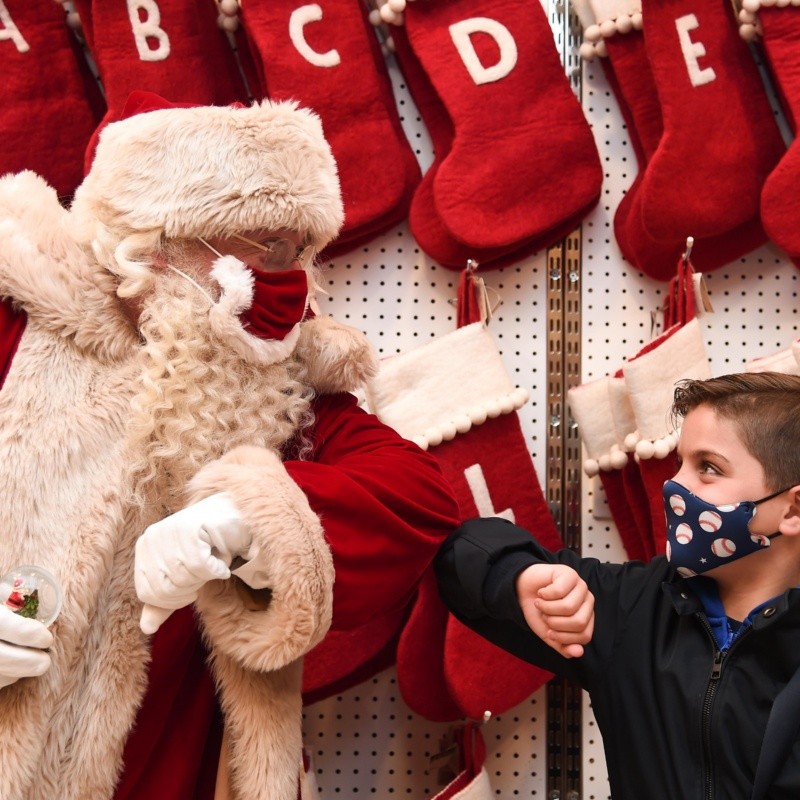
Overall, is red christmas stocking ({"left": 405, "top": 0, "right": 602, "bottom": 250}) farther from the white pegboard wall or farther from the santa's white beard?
the santa's white beard

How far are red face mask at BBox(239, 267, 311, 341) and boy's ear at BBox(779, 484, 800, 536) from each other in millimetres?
683

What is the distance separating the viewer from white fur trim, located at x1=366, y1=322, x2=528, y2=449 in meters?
1.72

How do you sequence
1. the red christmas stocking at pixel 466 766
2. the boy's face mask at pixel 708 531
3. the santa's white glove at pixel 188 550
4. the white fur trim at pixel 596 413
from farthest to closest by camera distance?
the white fur trim at pixel 596 413 → the red christmas stocking at pixel 466 766 → the boy's face mask at pixel 708 531 → the santa's white glove at pixel 188 550

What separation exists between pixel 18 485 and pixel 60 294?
25 centimetres

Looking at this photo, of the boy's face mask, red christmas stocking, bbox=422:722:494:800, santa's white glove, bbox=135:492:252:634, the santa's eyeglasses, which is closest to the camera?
santa's white glove, bbox=135:492:252:634

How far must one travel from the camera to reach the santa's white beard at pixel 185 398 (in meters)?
1.26

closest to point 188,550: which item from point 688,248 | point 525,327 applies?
point 525,327

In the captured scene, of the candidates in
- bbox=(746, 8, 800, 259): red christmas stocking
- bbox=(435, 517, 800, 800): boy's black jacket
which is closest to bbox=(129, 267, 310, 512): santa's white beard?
bbox=(435, 517, 800, 800): boy's black jacket

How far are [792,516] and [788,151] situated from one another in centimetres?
79

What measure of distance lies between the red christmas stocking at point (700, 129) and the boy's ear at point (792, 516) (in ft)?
2.20

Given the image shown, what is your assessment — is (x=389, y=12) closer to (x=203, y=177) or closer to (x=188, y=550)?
(x=203, y=177)

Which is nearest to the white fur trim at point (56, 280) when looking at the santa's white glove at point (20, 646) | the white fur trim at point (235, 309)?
the white fur trim at point (235, 309)

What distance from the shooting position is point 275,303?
1.30m

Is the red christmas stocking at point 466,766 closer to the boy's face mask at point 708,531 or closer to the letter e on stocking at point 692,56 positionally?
the boy's face mask at point 708,531
